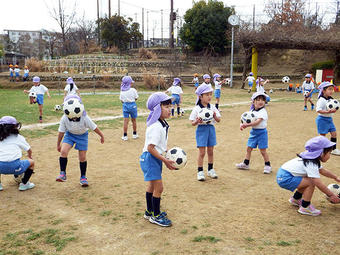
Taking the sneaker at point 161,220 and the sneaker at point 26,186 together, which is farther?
the sneaker at point 26,186

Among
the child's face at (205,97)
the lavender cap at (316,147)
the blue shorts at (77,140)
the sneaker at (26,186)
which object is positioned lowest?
the sneaker at (26,186)

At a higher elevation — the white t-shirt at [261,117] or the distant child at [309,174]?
the white t-shirt at [261,117]

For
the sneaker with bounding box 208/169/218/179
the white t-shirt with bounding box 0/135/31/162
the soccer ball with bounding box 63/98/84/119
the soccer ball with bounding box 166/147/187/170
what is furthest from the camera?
the sneaker with bounding box 208/169/218/179

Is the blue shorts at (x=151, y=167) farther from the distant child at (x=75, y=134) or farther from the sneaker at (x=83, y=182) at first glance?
the sneaker at (x=83, y=182)

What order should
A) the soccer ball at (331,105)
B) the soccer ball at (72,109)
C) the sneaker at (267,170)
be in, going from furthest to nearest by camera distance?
the soccer ball at (331,105) < the sneaker at (267,170) < the soccer ball at (72,109)

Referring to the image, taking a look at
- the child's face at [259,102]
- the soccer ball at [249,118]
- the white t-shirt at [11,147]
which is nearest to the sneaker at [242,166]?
the soccer ball at [249,118]

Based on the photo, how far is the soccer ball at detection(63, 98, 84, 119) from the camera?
547 centimetres

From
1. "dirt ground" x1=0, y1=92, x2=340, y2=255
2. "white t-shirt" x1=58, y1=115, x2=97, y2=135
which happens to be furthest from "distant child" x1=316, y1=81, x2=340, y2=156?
"white t-shirt" x1=58, y1=115, x2=97, y2=135

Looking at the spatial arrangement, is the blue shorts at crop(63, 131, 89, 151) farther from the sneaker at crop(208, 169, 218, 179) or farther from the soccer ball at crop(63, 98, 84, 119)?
the sneaker at crop(208, 169, 218, 179)

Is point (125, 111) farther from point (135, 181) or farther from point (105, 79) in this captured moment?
point (105, 79)

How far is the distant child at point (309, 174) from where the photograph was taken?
4.35 meters

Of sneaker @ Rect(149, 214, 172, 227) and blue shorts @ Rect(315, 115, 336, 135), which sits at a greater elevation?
blue shorts @ Rect(315, 115, 336, 135)

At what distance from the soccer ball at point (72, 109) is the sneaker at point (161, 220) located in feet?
7.35

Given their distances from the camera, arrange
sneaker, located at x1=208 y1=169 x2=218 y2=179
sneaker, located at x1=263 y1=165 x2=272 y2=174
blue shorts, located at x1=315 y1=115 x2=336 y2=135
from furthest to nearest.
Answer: blue shorts, located at x1=315 y1=115 x2=336 y2=135 → sneaker, located at x1=263 y1=165 x2=272 y2=174 → sneaker, located at x1=208 y1=169 x2=218 y2=179
